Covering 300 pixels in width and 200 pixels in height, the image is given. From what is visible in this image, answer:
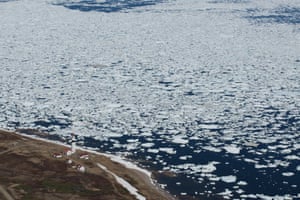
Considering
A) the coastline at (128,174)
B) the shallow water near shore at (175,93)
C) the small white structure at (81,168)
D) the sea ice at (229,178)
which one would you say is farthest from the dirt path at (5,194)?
the sea ice at (229,178)

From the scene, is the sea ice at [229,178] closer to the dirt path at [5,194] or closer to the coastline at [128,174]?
the coastline at [128,174]

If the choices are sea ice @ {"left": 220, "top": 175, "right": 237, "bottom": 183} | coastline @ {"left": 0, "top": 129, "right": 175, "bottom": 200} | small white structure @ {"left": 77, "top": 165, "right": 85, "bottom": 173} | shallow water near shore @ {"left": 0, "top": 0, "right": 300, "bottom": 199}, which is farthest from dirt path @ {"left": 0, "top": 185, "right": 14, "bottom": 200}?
sea ice @ {"left": 220, "top": 175, "right": 237, "bottom": 183}

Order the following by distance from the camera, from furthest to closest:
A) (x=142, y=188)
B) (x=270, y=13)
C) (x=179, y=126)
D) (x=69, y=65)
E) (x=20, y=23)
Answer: (x=270, y=13) → (x=20, y=23) → (x=69, y=65) → (x=179, y=126) → (x=142, y=188)

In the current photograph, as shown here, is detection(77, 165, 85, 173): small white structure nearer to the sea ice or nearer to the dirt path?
the dirt path

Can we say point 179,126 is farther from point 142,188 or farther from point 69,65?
point 69,65

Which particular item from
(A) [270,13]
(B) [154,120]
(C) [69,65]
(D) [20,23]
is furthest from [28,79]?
(A) [270,13]

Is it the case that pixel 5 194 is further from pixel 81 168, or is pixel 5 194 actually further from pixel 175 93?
pixel 175 93
